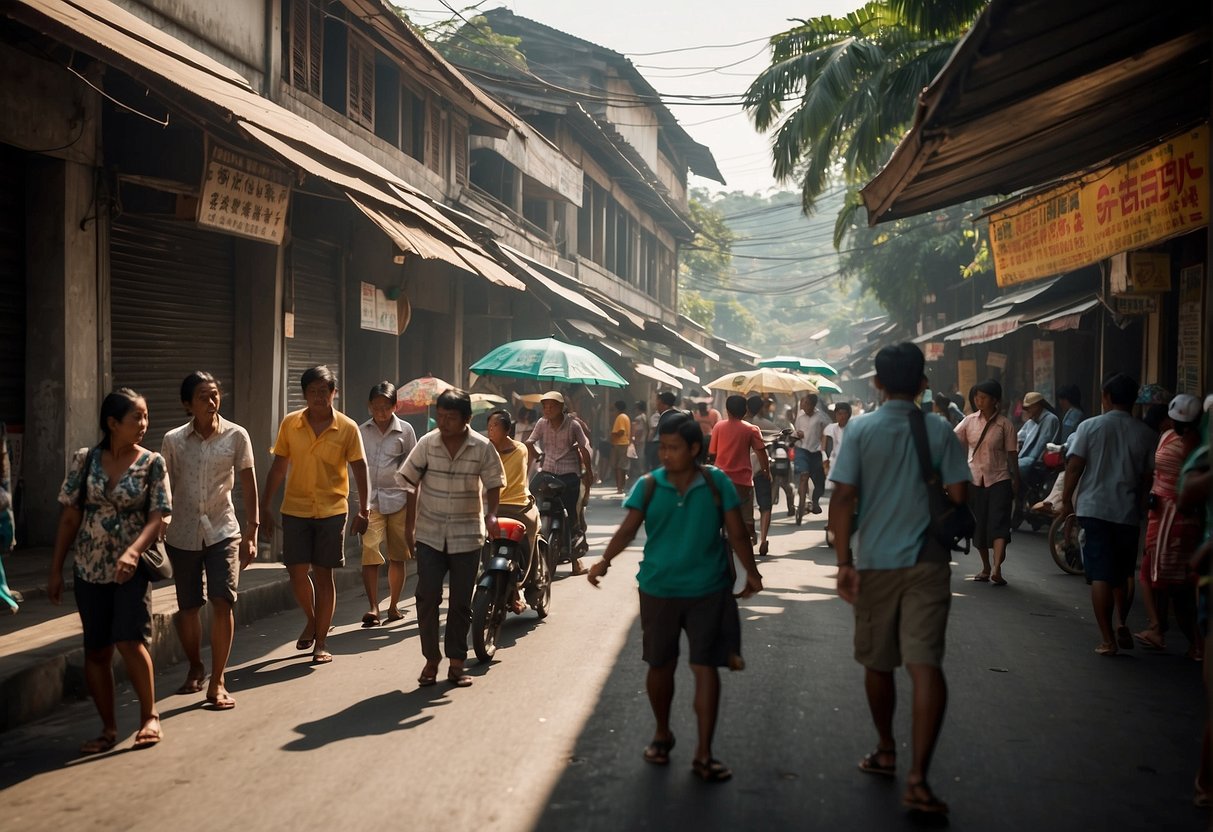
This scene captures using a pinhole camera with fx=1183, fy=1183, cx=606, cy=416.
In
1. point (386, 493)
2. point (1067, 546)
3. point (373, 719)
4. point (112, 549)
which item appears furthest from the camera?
point (1067, 546)

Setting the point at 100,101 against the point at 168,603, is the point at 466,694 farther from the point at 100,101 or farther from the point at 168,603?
the point at 100,101

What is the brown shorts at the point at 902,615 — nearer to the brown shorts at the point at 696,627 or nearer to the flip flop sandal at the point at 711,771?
the brown shorts at the point at 696,627

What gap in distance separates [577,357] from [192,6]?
5.60 metres

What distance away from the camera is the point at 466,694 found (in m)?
6.41

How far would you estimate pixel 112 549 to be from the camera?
5324mm

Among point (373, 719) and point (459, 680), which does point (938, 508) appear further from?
point (459, 680)

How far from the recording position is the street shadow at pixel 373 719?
546cm

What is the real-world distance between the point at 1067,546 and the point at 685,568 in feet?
24.2

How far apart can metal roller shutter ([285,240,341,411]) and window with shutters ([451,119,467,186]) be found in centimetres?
651

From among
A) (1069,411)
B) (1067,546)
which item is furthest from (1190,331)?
(1067,546)

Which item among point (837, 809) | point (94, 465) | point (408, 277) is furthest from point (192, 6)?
point (837, 809)

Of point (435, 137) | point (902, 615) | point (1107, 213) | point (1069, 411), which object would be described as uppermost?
point (435, 137)

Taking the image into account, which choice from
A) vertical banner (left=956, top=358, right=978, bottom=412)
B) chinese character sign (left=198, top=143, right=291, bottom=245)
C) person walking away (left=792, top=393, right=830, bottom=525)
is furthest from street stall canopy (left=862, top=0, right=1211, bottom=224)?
vertical banner (left=956, top=358, right=978, bottom=412)

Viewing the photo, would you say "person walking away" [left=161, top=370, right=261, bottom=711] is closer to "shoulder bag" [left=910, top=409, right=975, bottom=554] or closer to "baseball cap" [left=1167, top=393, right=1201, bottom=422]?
"shoulder bag" [left=910, top=409, right=975, bottom=554]
